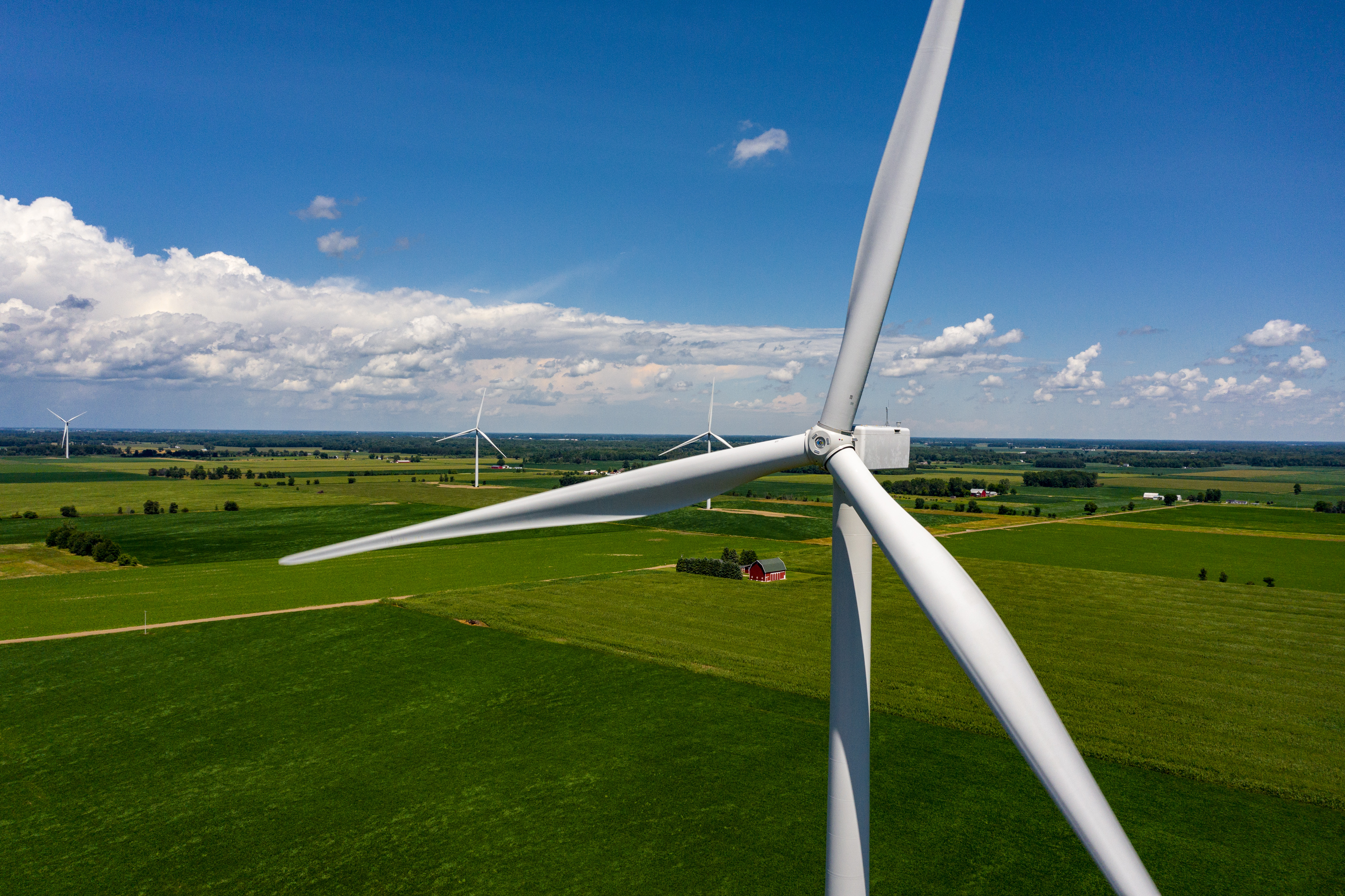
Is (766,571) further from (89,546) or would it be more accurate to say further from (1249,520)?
(1249,520)

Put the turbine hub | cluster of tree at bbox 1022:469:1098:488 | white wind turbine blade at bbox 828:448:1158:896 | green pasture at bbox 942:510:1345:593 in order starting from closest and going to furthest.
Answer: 1. white wind turbine blade at bbox 828:448:1158:896
2. the turbine hub
3. green pasture at bbox 942:510:1345:593
4. cluster of tree at bbox 1022:469:1098:488

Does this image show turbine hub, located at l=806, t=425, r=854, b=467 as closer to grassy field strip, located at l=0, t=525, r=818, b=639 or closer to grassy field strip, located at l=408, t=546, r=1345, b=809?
grassy field strip, located at l=408, t=546, r=1345, b=809

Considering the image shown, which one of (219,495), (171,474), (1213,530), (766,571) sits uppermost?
(171,474)

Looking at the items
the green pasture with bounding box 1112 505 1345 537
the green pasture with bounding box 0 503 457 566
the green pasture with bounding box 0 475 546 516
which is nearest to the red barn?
the green pasture with bounding box 0 503 457 566

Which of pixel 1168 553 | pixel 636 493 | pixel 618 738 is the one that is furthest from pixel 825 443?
pixel 1168 553

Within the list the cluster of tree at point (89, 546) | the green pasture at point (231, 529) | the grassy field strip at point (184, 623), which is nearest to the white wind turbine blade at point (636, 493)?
the grassy field strip at point (184, 623)

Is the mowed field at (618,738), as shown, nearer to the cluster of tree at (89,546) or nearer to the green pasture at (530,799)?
the green pasture at (530,799)

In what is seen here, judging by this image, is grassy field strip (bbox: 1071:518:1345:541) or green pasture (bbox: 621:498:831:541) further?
green pasture (bbox: 621:498:831:541)
